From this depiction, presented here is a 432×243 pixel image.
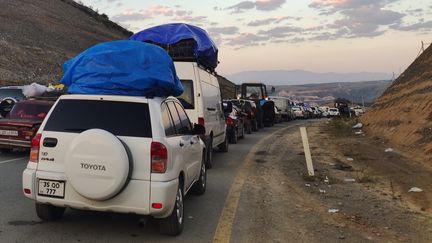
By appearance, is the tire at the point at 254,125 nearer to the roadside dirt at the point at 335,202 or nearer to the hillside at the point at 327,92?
the roadside dirt at the point at 335,202

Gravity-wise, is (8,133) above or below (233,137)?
above

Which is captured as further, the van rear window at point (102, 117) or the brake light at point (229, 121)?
the brake light at point (229, 121)

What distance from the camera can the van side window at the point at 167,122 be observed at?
6169 millimetres

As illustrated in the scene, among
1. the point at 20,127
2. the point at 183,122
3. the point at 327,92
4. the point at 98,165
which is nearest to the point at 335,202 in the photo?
the point at 183,122

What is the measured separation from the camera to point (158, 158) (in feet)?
18.6

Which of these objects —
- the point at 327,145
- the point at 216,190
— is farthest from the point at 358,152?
the point at 216,190

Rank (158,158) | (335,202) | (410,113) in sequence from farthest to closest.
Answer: (410,113), (335,202), (158,158)

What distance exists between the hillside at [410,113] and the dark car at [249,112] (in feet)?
18.2

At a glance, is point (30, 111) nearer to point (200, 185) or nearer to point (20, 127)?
point (20, 127)

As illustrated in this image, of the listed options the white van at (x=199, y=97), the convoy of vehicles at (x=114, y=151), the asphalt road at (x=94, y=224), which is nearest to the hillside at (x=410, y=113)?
the white van at (x=199, y=97)

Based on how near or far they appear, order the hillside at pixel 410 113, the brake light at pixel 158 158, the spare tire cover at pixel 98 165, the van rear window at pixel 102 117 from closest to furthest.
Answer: the spare tire cover at pixel 98 165, the brake light at pixel 158 158, the van rear window at pixel 102 117, the hillside at pixel 410 113

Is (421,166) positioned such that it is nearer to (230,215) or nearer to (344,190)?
(344,190)

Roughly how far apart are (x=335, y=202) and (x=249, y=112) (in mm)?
17691

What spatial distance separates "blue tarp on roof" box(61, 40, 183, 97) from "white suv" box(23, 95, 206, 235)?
0.38m
